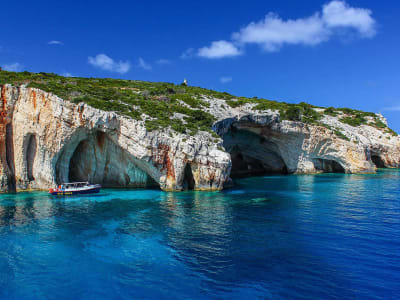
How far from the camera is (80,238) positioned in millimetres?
17562

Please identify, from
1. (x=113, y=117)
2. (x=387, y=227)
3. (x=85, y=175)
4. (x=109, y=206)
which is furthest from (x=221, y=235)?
(x=85, y=175)

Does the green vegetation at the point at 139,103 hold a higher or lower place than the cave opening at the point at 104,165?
higher

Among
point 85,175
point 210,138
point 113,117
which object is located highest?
point 113,117

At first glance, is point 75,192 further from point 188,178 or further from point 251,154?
point 251,154

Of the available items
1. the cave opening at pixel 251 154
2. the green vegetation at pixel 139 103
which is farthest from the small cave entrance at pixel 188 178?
the cave opening at pixel 251 154

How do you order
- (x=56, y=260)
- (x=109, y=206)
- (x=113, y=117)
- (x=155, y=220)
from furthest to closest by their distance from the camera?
1. (x=113, y=117)
2. (x=109, y=206)
3. (x=155, y=220)
4. (x=56, y=260)

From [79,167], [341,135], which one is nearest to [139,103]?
[79,167]

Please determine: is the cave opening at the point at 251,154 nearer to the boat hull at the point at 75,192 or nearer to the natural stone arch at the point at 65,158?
the natural stone arch at the point at 65,158

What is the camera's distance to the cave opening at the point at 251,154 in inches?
2220

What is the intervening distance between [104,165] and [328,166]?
4632 cm

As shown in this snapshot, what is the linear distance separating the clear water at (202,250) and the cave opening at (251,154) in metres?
30.0

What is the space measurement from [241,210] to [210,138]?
14.8 meters

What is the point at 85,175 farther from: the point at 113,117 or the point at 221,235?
the point at 221,235

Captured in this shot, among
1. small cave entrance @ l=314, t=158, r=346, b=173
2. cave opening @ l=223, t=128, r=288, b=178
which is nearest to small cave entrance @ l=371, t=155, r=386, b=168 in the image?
small cave entrance @ l=314, t=158, r=346, b=173
